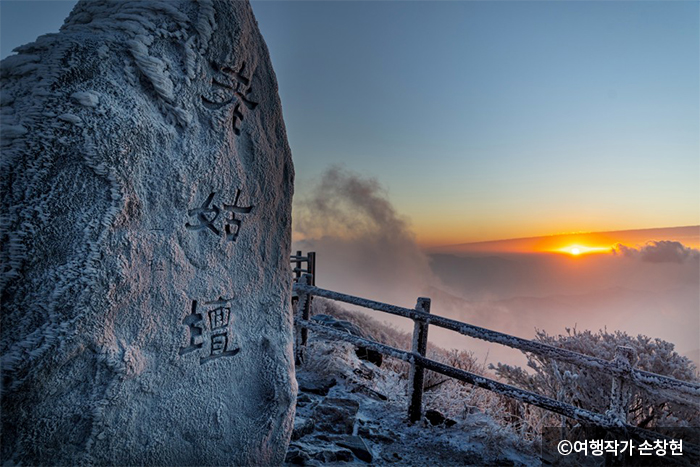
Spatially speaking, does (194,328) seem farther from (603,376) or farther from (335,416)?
(603,376)

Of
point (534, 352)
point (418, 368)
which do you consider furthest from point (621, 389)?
point (418, 368)

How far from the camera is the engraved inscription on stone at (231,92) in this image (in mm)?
2549

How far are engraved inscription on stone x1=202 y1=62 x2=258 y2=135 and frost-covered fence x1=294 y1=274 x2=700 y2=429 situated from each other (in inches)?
106

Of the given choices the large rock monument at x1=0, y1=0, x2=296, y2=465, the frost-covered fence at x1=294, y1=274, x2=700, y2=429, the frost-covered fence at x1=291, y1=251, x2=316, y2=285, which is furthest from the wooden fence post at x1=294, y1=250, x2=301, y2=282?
the large rock monument at x1=0, y1=0, x2=296, y2=465

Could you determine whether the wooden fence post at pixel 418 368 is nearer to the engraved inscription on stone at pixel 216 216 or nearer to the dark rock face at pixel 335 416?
the dark rock face at pixel 335 416

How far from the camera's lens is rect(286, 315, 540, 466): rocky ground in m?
3.79

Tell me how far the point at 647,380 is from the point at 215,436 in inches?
117

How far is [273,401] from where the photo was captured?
9.31 feet

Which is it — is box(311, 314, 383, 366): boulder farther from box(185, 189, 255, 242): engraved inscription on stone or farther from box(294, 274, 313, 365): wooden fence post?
box(185, 189, 255, 242): engraved inscription on stone

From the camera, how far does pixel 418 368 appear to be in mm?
4648

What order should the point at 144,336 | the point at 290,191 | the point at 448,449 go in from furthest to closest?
the point at 448,449
the point at 290,191
the point at 144,336

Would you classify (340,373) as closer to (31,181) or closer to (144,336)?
(144,336)

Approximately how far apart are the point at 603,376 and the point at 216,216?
3.76 metres

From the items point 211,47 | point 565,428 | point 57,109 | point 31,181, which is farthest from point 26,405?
point 565,428
